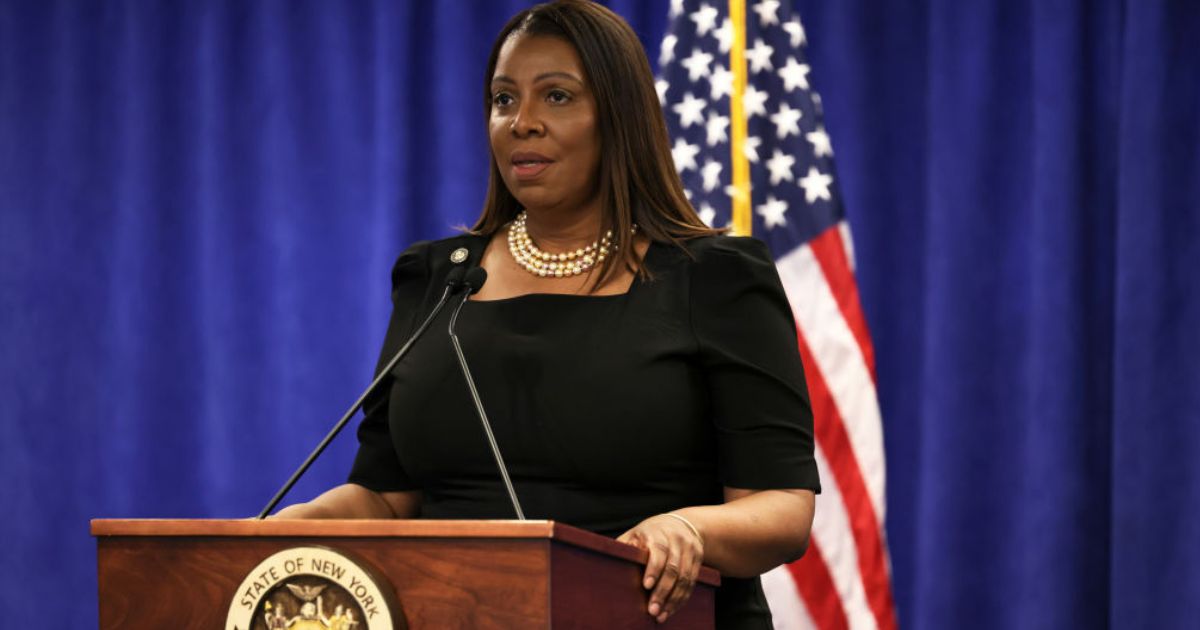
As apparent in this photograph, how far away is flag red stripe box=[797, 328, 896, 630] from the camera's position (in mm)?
3176

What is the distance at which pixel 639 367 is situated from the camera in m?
1.69

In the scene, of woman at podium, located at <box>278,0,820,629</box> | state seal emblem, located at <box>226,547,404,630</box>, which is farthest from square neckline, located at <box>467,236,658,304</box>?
state seal emblem, located at <box>226,547,404,630</box>

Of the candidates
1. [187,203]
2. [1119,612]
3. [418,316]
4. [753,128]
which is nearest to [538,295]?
[418,316]

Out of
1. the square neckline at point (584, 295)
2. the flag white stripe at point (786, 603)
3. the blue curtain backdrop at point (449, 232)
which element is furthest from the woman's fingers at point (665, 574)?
the blue curtain backdrop at point (449, 232)

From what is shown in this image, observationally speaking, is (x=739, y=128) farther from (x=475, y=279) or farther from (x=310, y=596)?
(x=310, y=596)

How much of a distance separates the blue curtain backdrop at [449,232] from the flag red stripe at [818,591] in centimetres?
42

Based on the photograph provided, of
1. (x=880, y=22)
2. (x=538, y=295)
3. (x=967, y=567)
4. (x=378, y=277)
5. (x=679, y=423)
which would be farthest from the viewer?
(x=378, y=277)

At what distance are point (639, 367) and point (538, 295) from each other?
20 centimetres

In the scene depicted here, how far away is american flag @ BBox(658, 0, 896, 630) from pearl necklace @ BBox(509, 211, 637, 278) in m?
1.39

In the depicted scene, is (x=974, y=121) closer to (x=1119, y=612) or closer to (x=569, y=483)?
(x=1119, y=612)

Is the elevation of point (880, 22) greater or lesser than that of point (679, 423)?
greater

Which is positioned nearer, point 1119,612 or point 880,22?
point 1119,612

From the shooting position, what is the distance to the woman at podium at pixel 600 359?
65.9 inches

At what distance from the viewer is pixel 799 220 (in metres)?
3.27
